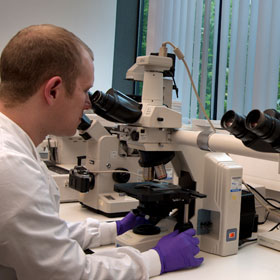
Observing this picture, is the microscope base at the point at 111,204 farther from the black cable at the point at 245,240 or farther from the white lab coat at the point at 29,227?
the white lab coat at the point at 29,227

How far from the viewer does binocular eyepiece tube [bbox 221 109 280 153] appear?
0.93m

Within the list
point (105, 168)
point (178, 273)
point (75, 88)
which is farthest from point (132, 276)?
point (105, 168)

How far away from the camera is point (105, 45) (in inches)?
157

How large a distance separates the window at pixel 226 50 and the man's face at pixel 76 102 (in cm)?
112

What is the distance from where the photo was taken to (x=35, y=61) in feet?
3.15

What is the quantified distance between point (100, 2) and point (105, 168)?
2554 mm

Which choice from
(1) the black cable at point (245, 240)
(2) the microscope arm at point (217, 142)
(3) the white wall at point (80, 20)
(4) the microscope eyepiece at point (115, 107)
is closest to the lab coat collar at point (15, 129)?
(4) the microscope eyepiece at point (115, 107)

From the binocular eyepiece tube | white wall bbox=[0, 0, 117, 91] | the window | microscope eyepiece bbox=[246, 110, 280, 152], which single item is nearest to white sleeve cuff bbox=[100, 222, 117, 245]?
the binocular eyepiece tube

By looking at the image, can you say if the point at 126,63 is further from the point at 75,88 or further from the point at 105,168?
the point at 75,88

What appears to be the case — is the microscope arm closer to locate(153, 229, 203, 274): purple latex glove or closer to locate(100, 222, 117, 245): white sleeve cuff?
locate(153, 229, 203, 274): purple latex glove

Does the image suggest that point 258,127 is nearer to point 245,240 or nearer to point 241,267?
point 241,267

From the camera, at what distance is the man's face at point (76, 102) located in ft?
3.38

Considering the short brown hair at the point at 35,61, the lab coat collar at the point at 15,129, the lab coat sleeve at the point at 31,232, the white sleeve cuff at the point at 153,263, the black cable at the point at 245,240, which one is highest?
the short brown hair at the point at 35,61

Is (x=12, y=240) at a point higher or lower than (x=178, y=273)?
higher
